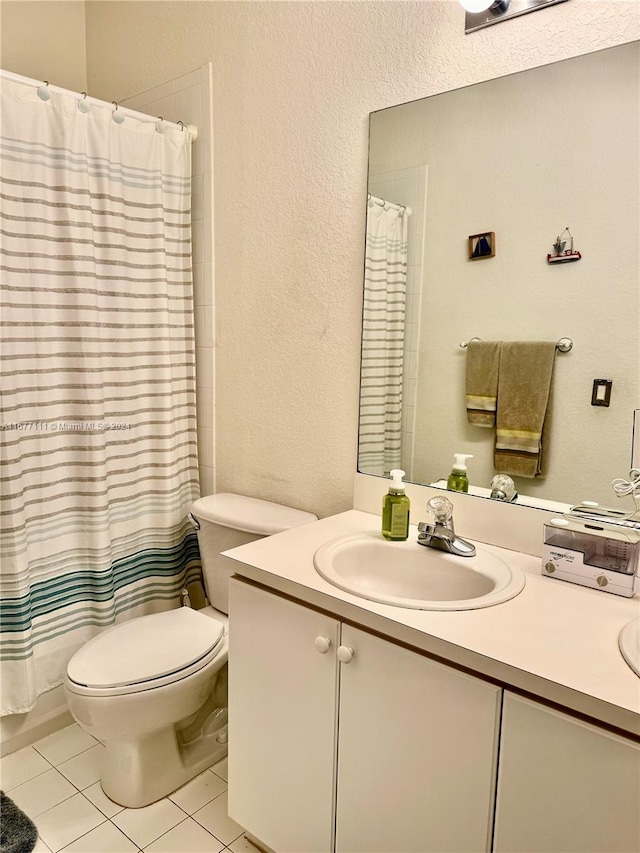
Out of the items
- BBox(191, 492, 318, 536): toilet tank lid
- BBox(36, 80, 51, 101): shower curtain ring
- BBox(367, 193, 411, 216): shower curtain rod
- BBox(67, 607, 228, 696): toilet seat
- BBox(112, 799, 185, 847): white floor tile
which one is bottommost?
BBox(112, 799, 185, 847): white floor tile

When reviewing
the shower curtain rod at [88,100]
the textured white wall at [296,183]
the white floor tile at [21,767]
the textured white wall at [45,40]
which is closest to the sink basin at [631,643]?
the textured white wall at [296,183]

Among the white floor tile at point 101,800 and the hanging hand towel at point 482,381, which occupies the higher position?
the hanging hand towel at point 482,381

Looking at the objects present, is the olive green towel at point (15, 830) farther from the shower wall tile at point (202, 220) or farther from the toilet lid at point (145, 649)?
the shower wall tile at point (202, 220)

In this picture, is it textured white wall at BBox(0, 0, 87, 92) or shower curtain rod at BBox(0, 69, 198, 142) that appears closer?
shower curtain rod at BBox(0, 69, 198, 142)

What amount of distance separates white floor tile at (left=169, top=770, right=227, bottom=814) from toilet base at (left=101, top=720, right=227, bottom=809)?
0.02 metres

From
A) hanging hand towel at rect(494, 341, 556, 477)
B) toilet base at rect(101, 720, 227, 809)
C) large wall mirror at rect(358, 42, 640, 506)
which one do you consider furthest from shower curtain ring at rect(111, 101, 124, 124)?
toilet base at rect(101, 720, 227, 809)

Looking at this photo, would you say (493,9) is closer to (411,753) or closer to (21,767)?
(411,753)

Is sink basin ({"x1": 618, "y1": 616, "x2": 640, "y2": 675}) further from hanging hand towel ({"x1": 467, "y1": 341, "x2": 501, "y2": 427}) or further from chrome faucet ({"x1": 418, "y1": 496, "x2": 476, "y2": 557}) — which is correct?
hanging hand towel ({"x1": 467, "y1": 341, "x2": 501, "y2": 427})

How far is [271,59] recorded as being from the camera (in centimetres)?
174

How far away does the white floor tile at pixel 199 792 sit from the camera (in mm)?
1588

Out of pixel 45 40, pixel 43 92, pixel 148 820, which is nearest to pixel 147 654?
pixel 148 820

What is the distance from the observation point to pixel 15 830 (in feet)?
4.86

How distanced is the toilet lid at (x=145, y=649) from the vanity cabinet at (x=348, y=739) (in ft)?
0.83

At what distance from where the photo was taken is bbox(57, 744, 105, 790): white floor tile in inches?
65.3
